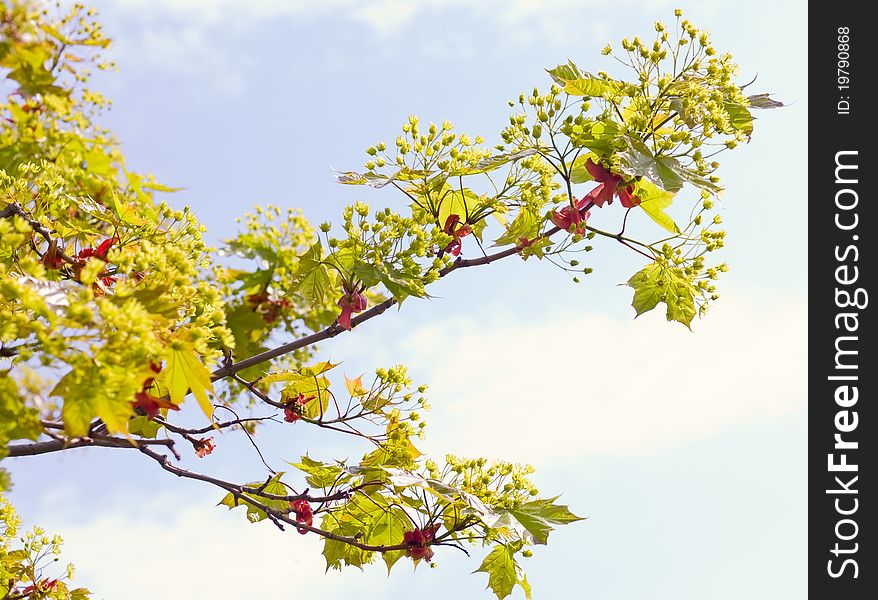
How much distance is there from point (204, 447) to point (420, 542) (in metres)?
0.86

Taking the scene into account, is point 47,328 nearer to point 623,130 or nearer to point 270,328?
point 623,130

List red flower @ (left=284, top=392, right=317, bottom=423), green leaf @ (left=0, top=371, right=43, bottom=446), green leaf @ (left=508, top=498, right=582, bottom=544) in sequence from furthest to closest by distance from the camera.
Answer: red flower @ (left=284, top=392, right=317, bottom=423) → green leaf @ (left=508, top=498, right=582, bottom=544) → green leaf @ (left=0, top=371, right=43, bottom=446)

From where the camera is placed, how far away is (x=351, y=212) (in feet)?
9.38

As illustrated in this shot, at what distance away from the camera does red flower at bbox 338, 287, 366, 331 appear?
2.89m

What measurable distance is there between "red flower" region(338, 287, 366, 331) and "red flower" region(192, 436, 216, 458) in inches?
25.8

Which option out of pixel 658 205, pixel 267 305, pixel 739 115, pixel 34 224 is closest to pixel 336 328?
pixel 34 224

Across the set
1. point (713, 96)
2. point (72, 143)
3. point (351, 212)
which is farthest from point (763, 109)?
point (72, 143)

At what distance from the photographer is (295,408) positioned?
10.3 feet

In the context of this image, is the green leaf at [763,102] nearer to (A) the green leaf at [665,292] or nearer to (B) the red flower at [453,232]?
(A) the green leaf at [665,292]

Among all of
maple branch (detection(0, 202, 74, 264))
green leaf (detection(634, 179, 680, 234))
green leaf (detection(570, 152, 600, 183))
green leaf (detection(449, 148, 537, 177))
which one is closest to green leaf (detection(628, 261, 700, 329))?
green leaf (detection(634, 179, 680, 234))

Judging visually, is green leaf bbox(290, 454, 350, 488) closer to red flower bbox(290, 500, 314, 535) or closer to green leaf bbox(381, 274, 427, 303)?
red flower bbox(290, 500, 314, 535)

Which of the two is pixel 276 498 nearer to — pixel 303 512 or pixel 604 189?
pixel 303 512

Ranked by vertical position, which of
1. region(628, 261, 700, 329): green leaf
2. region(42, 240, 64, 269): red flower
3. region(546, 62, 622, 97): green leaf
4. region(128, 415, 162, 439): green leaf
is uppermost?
region(546, 62, 622, 97): green leaf
